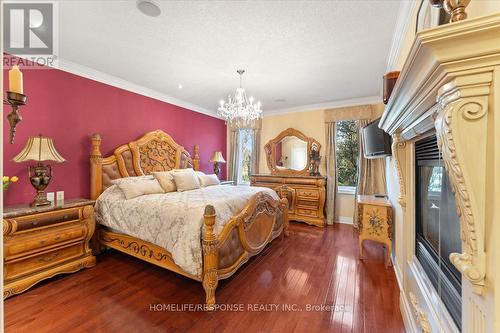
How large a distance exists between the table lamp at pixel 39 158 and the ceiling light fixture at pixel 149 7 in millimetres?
1781

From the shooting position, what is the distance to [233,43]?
90.0 inches

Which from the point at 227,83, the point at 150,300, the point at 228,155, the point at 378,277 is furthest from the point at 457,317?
the point at 228,155

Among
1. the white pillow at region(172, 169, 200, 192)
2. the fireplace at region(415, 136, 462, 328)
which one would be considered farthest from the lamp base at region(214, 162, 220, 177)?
the fireplace at region(415, 136, 462, 328)

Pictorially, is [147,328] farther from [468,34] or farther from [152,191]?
[468,34]

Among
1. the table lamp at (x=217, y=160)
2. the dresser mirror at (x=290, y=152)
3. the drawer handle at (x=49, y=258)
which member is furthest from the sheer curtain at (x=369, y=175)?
the drawer handle at (x=49, y=258)

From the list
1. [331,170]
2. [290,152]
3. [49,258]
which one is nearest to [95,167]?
[49,258]

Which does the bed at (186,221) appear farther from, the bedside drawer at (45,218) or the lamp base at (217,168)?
the lamp base at (217,168)

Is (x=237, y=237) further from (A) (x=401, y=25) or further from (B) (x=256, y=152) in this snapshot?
(B) (x=256, y=152)

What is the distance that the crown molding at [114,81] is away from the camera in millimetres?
2779

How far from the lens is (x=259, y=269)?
2.52 metres

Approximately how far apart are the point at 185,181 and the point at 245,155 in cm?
249

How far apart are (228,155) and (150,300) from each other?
4145 millimetres

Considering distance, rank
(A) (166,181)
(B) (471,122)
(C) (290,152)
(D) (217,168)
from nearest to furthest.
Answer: (B) (471,122) < (A) (166,181) < (C) (290,152) < (D) (217,168)

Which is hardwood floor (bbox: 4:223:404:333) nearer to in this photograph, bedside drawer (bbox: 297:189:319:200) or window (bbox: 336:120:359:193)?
bedside drawer (bbox: 297:189:319:200)
